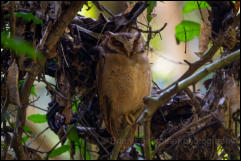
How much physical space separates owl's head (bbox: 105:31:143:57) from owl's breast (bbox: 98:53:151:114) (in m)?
0.04

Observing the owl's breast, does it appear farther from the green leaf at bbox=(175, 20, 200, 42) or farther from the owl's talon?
the green leaf at bbox=(175, 20, 200, 42)

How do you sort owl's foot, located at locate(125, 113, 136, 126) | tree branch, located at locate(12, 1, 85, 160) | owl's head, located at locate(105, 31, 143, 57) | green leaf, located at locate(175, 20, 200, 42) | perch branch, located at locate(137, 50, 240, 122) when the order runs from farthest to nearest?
owl's foot, located at locate(125, 113, 136, 126), owl's head, located at locate(105, 31, 143, 57), green leaf, located at locate(175, 20, 200, 42), tree branch, located at locate(12, 1, 85, 160), perch branch, located at locate(137, 50, 240, 122)

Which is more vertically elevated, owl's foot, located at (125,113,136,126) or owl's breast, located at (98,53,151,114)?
owl's breast, located at (98,53,151,114)

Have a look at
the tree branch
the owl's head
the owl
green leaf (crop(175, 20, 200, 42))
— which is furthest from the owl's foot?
the tree branch

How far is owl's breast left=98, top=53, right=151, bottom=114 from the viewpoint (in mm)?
2049

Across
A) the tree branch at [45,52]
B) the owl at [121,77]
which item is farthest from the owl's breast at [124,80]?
the tree branch at [45,52]

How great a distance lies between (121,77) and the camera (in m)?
2.07

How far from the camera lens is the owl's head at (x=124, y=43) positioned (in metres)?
1.98

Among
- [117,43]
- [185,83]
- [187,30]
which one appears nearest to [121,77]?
[117,43]

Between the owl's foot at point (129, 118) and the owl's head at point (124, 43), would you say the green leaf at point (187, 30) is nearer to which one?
the owl's head at point (124, 43)

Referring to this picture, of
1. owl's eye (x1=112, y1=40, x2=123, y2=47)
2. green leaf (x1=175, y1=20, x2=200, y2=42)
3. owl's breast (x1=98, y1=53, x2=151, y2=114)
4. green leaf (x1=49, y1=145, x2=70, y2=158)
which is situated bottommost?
green leaf (x1=49, y1=145, x2=70, y2=158)

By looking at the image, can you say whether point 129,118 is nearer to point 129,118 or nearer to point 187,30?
point 129,118

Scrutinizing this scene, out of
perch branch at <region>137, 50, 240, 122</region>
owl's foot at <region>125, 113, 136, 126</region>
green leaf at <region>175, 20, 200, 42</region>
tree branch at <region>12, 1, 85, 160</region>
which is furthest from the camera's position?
owl's foot at <region>125, 113, 136, 126</region>

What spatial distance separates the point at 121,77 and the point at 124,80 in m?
0.03
